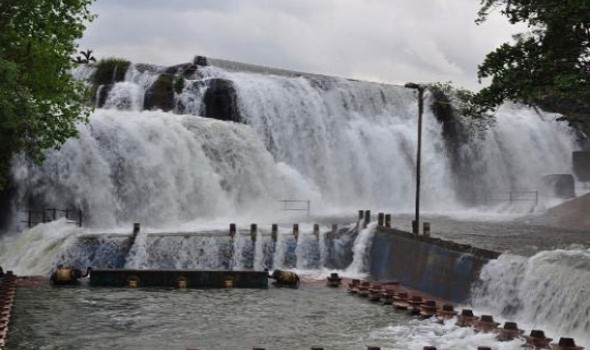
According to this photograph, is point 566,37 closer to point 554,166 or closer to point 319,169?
point 319,169

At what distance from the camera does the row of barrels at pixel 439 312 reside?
1481cm

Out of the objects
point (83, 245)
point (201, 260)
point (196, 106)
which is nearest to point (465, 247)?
point (201, 260)

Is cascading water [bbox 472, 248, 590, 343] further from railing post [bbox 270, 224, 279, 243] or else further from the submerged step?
railing post [bbox 270, 224, 279, 243]

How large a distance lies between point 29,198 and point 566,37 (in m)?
21.4

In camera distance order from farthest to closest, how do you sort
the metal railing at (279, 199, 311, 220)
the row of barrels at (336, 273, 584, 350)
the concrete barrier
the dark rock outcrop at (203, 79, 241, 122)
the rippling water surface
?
the dark rock outcrop at (203, 79, 241, 122) → the metal railing at (279, 199, 311, 220) → the concrete barrier → the rippling water surface → the row of barrels at (336, 273, 584, 350)

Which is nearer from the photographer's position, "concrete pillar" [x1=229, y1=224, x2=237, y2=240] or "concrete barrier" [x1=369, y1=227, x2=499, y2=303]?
"concrete barrier" [x1=369, y1=227, x2=499, y2=303]

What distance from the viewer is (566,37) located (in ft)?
62.0

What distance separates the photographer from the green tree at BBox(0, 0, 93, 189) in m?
23.1

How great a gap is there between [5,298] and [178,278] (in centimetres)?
526

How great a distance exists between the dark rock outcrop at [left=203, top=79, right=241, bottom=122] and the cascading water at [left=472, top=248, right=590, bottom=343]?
84.3 ft

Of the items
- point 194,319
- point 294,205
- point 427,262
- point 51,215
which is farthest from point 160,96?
point 194,319

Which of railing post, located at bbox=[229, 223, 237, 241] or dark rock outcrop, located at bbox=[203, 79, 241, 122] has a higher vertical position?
dark rock outcrop, located at bbox=[203, 79, 241, 122]

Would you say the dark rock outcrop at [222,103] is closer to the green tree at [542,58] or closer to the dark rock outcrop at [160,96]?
the dark rock outcrop at [160,96]

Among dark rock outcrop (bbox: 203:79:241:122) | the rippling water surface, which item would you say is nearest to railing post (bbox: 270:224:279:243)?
the rippling water surface
